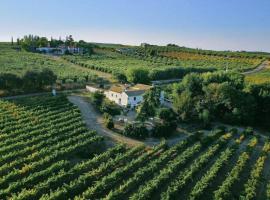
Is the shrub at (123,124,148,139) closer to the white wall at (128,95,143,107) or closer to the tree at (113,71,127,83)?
the white wall at (128,95,143,107)

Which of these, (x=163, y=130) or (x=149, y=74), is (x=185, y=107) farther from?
(x=149, y=74)

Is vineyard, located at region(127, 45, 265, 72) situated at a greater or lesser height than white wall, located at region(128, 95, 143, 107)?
greater

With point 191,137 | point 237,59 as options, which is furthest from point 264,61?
point 191,137

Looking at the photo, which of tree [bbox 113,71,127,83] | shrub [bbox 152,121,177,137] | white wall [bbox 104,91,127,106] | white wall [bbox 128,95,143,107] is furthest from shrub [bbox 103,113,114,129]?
tree [bbox 113,71,127,83]

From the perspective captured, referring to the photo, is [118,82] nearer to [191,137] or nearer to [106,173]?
[191,137]

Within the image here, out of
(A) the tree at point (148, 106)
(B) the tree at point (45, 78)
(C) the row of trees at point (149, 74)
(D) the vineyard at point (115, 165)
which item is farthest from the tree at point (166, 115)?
(C) the row of trees at point (149, 74)

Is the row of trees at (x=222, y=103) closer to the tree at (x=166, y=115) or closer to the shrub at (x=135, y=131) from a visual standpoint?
the tree at (x=166, y=115)
